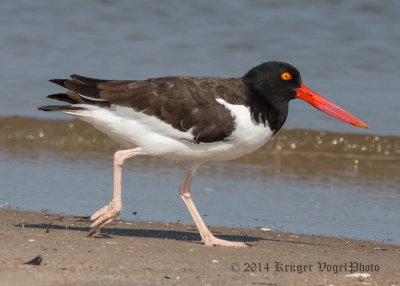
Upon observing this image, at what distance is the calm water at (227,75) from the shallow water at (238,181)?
0.02 meters

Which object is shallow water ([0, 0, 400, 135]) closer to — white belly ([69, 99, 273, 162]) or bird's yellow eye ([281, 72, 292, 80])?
bird's yellow eye ([281, 72, 292, 80])

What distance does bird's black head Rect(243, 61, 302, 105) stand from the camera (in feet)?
20.9

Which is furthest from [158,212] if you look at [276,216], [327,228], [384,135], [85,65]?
[85,65]

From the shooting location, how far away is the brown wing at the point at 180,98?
19.6 feet

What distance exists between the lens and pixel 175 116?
19.8 feet

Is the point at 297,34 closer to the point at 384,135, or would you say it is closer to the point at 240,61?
the point at 240,61

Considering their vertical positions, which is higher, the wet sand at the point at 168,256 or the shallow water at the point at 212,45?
the shallow water at the point at 212,45

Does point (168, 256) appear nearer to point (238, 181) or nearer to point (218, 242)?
point (218, 242)

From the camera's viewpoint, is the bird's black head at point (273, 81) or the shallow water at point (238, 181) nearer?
the bird's black head at point (273, 81)

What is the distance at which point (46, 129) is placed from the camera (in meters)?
10.7

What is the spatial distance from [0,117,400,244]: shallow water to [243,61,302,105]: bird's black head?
1.40 meters

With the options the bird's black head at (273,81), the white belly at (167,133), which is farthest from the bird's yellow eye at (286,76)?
the white belly at (167,133)

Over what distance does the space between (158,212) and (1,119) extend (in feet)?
14.8

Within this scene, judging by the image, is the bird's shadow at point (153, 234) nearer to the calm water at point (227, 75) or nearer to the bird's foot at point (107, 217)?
the bird's foot at point (107, 217)
